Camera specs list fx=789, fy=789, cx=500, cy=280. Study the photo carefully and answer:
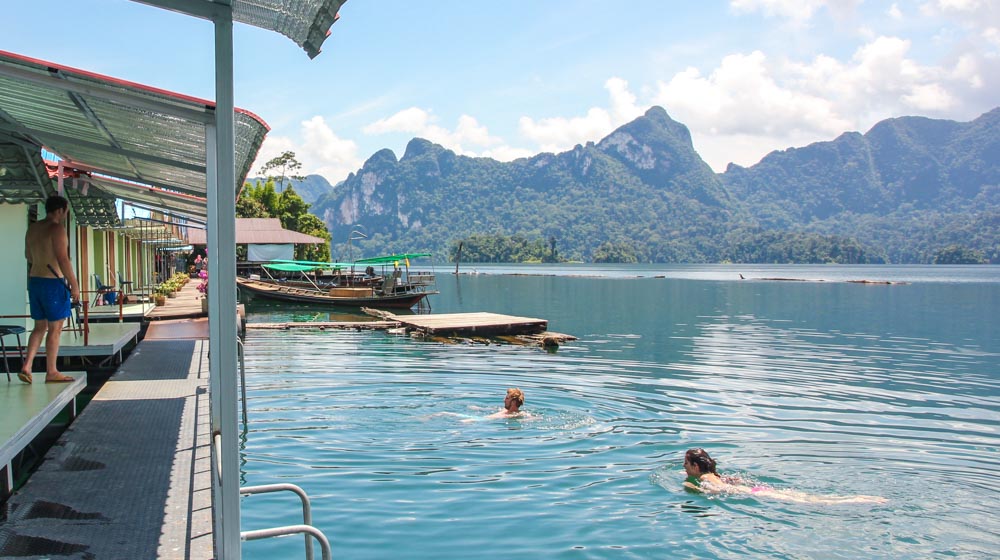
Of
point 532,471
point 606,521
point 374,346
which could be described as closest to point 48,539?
point 606,521

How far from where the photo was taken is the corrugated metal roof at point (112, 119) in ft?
15.9

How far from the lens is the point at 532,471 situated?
897 centimetres

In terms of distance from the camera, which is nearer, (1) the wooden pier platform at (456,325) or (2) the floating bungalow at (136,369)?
(2) the floating bungalow at (136,369)

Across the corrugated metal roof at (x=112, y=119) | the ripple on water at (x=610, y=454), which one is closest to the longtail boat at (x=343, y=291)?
the ripple on water at (x=610, y=454)

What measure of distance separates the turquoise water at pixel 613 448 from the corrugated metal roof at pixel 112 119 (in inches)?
135

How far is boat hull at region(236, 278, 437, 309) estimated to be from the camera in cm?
3816

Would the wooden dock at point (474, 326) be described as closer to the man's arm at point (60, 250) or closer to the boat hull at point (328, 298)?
the boat hull at point (328, 298)

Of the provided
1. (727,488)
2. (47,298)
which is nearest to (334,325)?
(47,298)

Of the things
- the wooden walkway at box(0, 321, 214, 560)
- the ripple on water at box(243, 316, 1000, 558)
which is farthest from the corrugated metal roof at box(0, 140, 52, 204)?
the ripple on water at box(243, 316, 1000, 558)

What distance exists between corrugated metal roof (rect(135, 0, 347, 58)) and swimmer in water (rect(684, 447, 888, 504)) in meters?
6.28

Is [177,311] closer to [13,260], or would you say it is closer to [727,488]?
[13,260]

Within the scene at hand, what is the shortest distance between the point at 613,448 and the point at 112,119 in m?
6.95

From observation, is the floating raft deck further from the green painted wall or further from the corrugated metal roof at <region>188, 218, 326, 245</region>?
the corrugated metal roof at <region>188, 218, 326, 245</region>

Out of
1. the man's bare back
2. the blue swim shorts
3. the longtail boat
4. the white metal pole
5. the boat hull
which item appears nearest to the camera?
the white metal pole
